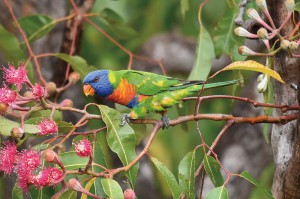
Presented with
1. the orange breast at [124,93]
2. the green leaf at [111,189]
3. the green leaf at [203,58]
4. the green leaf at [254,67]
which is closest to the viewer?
the green leaf at [111,189]

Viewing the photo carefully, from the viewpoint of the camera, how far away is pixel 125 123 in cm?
223

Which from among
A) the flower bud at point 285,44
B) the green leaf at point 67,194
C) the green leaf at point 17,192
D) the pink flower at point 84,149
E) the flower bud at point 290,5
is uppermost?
the flower bud at point 290,5

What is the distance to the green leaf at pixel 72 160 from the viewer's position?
215 cm

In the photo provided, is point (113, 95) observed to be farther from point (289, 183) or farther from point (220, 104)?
point (220, 104)

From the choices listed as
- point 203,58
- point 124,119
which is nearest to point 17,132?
point 124,119

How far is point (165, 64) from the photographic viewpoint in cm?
429

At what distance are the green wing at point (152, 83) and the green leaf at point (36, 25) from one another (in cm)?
69

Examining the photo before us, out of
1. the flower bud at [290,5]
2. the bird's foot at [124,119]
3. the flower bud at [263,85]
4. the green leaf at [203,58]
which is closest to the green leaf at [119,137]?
the bird's foot at [124,119]

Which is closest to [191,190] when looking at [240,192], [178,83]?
[178,83]

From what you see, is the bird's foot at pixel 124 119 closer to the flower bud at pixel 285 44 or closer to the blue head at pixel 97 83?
the blue head at pixel 97 83

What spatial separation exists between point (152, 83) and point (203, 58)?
0.45 meters

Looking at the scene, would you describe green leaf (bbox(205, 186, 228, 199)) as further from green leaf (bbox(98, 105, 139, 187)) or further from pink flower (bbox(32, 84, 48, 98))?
pink flower (bbox(32, 84, 48, 98))

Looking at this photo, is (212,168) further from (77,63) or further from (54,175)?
(77,63)

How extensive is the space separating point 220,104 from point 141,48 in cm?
55
